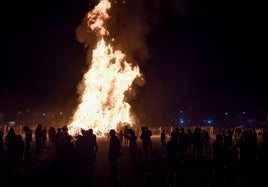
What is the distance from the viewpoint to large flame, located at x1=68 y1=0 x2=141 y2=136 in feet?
117

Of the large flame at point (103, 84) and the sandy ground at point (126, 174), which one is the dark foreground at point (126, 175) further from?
the large flame at point (103, 84)

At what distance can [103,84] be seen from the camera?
120 feet

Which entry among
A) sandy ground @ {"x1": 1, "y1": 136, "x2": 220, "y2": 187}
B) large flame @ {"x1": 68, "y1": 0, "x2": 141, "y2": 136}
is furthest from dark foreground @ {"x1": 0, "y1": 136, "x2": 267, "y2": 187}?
large flame @ {"x1": 68, "y1": 0, "x2": 141, "y2": 136}

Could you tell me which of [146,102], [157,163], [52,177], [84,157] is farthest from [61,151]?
[146,102]

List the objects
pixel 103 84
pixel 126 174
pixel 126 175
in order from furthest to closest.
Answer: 1. pixel 103 84
2. pixel 126 174
3. pixel 126 175

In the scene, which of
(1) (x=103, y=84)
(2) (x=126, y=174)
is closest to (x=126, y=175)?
(2) (x=126, y=174)

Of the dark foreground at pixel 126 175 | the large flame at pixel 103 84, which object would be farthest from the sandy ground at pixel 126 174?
the large flame at pixel 103 84

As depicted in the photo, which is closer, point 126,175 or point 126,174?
point 126,175

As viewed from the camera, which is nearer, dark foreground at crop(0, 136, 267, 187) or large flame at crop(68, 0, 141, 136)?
dark foreground at crop(0, 136, 267, 187)

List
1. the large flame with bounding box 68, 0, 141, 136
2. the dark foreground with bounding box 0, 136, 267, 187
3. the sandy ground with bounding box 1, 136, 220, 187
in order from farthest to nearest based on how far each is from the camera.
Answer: the large flame with bounding box 68, 0, 141, 136 < the sandy ground with bounding box 1, 136, 220, 187 < the dark foreground with bounding box 0, 136, 267, 187

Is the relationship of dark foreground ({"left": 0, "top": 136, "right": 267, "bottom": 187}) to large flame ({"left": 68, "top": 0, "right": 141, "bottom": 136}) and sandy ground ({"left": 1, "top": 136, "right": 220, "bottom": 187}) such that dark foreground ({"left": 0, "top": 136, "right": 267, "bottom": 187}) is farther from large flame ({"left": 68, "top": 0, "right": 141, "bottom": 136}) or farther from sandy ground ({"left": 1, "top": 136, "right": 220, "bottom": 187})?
large flame ({"left": 68, "top": 0, "right": 141, "bottom": 136})

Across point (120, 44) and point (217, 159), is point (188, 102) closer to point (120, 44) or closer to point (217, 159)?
point (120, 44)

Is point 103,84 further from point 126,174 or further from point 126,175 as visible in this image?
point 126,175

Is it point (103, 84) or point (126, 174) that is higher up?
point (103, 84)
